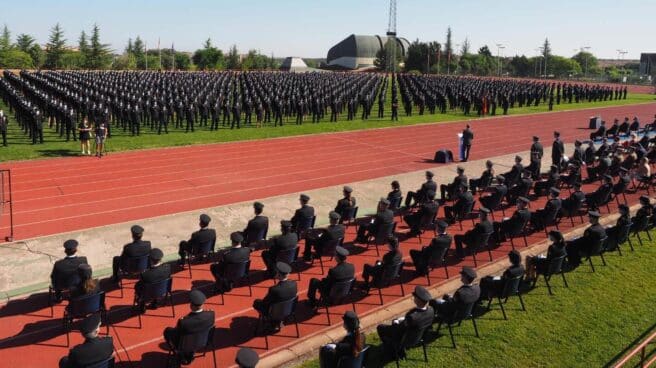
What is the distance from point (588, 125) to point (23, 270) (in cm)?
3550

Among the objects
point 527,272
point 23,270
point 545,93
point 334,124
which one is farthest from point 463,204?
point 545,93

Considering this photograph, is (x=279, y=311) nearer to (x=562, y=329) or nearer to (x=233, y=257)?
(x=233, y=257)

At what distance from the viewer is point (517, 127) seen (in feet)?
109

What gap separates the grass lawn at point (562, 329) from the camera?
24.3ft

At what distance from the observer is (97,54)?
90750 millimetres

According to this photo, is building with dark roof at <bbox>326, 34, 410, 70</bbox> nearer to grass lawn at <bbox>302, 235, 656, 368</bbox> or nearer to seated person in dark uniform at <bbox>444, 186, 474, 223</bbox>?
seated person in dark uniform at <bbox>444, 186, 474, 223</bbox>

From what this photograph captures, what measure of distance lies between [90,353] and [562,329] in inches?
272

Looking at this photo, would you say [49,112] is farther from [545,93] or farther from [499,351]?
[545,93]

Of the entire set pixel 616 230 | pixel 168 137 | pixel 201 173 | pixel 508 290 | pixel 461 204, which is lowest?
pixel 508 290

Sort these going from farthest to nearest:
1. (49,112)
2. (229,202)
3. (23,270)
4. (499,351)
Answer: (49,112) → (229,202) → (23,270) → (499,351)

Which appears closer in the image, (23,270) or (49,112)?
(23,270)

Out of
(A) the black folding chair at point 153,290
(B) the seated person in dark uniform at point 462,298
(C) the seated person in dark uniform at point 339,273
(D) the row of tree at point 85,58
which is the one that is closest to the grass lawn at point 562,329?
(B) the seated person in dark uniform at point 462,298

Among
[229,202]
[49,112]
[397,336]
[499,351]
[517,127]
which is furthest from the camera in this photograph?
[517,127]

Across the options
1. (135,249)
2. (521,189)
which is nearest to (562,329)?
(135,249)
